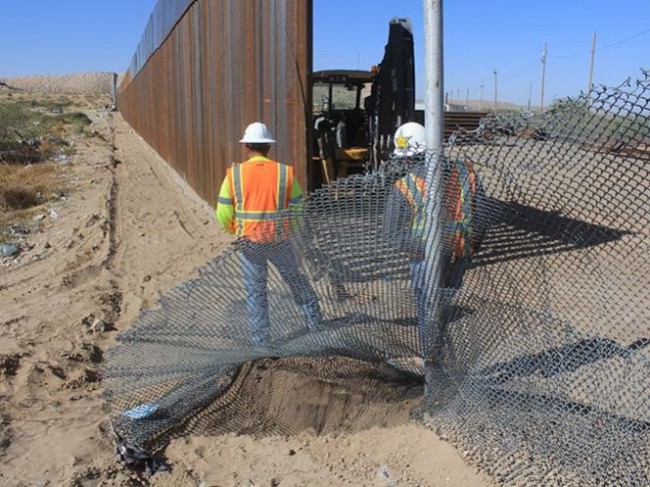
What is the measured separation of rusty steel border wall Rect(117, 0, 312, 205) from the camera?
8.29 metres

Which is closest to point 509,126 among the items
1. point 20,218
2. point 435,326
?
point 435,326

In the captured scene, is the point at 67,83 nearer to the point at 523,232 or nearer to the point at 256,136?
the point at 256,136

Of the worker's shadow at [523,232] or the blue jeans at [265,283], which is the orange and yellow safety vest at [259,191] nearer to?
the blue jeans at [265,283]

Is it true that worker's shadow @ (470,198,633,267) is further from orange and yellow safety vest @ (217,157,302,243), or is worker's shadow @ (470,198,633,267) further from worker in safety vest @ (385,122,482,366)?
orange and yellow safety vest @ (217,157,302,243)

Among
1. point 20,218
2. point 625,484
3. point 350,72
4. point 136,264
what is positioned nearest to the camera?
point 625,484

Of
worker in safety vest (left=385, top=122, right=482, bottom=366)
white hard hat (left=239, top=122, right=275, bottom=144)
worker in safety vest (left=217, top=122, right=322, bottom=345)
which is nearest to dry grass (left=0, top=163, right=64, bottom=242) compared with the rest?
worker in safety vest (left=217, top=122, right=322, bottom=345)

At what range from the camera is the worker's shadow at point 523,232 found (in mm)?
4223

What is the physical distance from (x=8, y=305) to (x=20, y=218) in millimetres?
6305

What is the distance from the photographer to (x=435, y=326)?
4.39 m

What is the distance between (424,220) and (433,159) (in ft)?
1.23

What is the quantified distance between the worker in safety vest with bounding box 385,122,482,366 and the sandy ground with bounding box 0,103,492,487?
0.82 metres

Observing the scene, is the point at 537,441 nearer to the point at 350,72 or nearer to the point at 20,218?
the point at 350,72

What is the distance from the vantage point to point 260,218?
17.7 feet

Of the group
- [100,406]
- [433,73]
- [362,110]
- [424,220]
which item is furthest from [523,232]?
[362,110]
